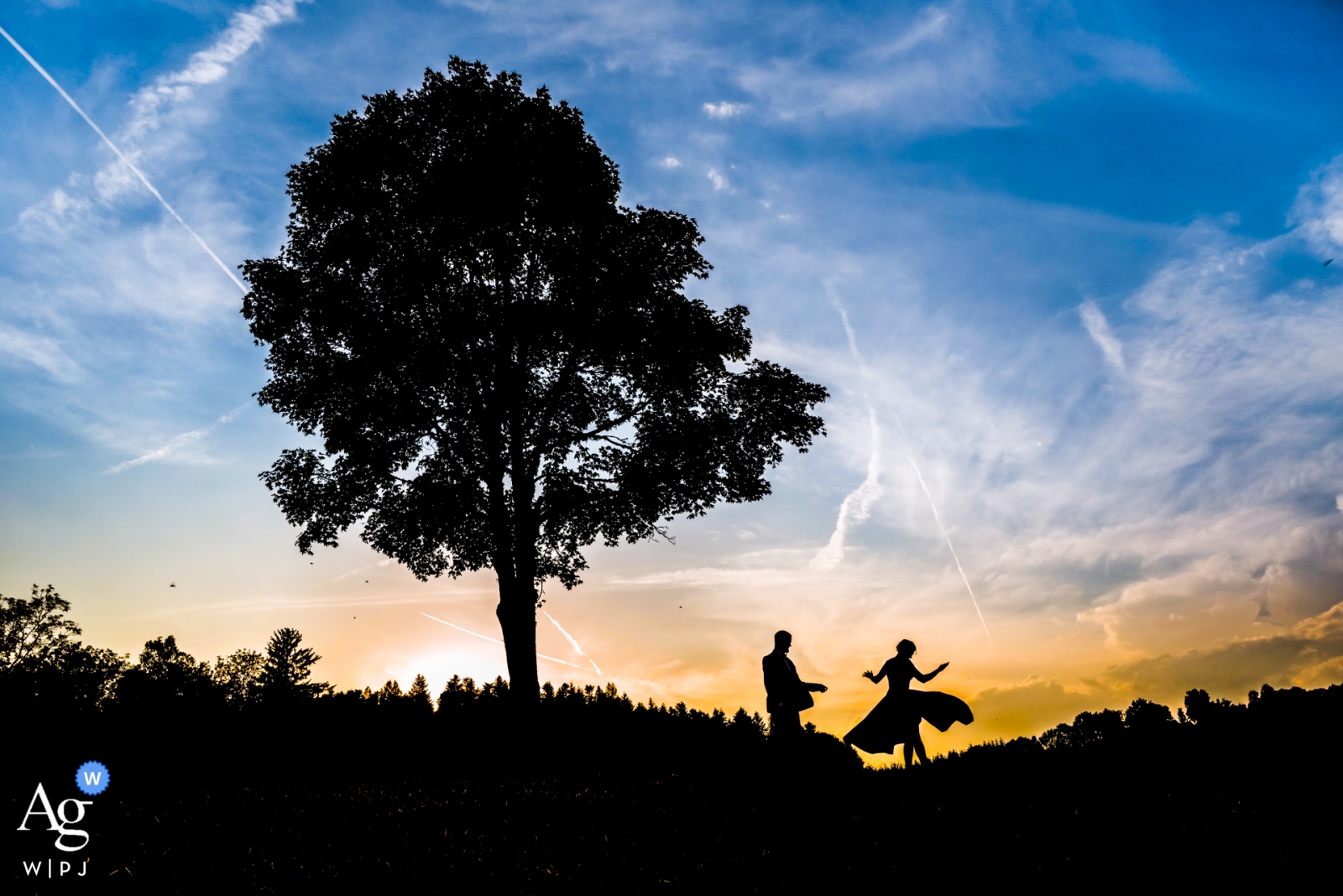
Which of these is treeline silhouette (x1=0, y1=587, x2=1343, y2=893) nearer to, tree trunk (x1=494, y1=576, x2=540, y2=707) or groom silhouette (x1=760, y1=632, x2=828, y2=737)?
groom silhouette (x1=760, y1=632, x2=828, y2=737)

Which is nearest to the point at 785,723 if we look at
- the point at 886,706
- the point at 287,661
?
the point at 886,706

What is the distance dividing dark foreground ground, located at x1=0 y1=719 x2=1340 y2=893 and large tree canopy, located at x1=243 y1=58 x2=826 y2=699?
29.0 feet

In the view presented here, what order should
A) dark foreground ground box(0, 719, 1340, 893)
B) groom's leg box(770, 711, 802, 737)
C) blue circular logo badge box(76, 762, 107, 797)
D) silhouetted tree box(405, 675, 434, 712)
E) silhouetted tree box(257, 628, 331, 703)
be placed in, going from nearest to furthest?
1. dark foreground ground box(0, 719, 1340, 893)
2. blue circular logo badge box(76, 762, 107, 797)
3. groom's leg box(770, 711, 802, 737)
4. silhouetted tree box(405, 675, 434, 712)
5. silhouetted tree box(257, 628, 331, 703)

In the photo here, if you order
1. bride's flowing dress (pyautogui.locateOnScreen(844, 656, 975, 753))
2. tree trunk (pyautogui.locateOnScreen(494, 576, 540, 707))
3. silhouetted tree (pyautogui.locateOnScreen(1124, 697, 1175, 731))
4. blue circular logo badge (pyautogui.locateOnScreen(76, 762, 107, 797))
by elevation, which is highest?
tree trunk (pyautogui.locateOnScreen(494, 576, 540, 707))

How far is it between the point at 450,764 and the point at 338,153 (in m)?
16.5

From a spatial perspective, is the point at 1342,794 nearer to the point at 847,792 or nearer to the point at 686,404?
the point at 847,792

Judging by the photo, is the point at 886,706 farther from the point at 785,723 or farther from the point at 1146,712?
the point at 1146,712

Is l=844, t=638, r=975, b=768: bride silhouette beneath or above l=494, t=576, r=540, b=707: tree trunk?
beneath

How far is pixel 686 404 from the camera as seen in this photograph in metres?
19.2

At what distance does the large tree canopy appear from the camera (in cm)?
1770

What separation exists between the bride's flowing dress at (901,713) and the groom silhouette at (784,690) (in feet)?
3.70

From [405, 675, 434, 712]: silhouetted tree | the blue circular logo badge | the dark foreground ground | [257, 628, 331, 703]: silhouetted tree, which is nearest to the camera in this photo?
the dark foreground ground

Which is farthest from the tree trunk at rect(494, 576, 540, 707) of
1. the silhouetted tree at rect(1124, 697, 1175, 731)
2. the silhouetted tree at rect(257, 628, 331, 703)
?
the silhouetted tree at rect(257, 628, 331, 703)

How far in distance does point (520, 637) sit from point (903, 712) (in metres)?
9.77
